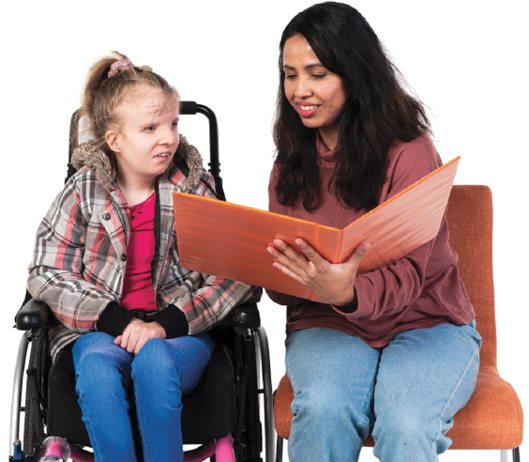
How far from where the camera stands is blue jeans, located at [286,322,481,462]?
1966mm

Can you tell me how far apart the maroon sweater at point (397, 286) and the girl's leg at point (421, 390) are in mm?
56

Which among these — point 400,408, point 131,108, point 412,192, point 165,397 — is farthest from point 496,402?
point 131,108

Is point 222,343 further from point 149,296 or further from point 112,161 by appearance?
point 112,161

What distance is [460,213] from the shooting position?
8.61 ft

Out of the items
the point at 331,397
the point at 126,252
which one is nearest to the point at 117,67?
the point at 126,252

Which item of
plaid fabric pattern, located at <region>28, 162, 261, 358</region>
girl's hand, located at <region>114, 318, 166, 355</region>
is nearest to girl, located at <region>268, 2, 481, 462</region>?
plaid fabric pattern, located at <region>28, 162, 261, 358</region>

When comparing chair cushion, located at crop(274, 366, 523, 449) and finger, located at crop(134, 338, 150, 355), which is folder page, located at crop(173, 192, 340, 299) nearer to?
finger, located at crop(134, 338, 150, 355)

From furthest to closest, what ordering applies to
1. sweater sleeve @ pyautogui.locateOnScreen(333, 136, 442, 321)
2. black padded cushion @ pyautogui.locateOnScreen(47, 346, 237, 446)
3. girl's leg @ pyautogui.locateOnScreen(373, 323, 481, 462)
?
black padded cushion @ pyautogui.locateOnScreen(47, 346, 237, 446), sweater sleeve @ pyautogui.locateOnScreen(333, 136, 442, 321), girl's leg @ pyautogui.locateOnScreen(373, 323, 481, 462)

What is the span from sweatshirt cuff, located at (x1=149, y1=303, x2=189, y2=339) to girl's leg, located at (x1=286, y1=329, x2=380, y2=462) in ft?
1.00

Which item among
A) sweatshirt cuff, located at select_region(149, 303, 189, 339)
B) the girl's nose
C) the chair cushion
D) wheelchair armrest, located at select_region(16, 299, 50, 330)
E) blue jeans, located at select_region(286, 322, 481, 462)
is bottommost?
the chair cushion

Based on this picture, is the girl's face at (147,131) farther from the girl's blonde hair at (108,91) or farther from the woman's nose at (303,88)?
the woman's nose at (303,88)

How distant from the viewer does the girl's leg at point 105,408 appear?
81.9 inches

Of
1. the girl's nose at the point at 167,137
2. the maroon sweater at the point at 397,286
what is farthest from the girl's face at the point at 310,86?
the girl's nose at the point at 167,137

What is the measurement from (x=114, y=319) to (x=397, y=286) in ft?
2.40
